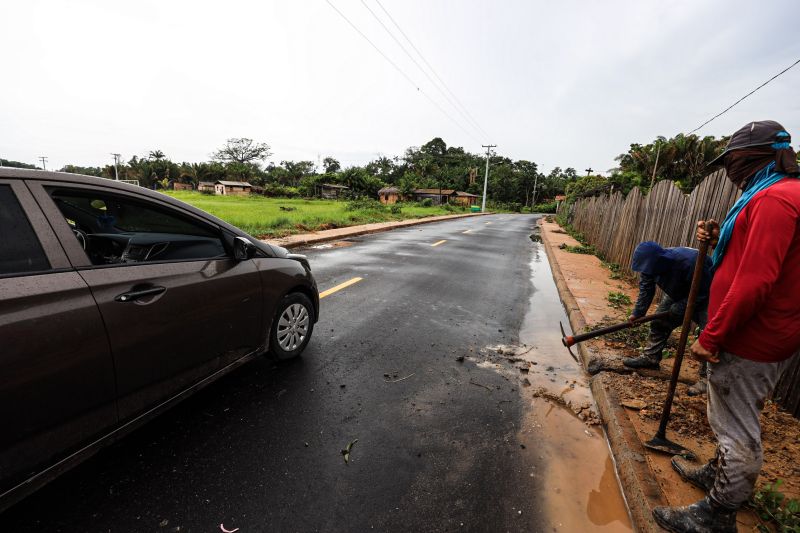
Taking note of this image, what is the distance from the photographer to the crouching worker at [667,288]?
3.16m

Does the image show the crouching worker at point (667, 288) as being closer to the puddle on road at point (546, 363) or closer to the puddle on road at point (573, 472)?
the puddle on road at point (546, 363)

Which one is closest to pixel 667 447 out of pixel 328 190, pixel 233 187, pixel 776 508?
pixel 776 508

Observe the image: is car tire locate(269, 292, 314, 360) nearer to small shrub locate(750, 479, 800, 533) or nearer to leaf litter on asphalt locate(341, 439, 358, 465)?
leaf litter on asphalt locate(341, 439, 358, 465)

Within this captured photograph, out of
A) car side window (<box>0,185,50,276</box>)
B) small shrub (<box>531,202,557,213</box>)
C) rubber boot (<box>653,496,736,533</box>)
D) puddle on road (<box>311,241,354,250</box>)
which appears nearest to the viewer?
car side window (<box>0,185,50,276</box>)

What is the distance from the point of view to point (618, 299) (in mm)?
6016

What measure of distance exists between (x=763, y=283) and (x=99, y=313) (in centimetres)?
308

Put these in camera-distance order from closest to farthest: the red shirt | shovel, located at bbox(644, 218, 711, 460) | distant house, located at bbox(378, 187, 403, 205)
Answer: the red shirt
shovel, located at bbox(644, 218, 711, 460)
distant house, located at bbox(378, 187, 403, 205)

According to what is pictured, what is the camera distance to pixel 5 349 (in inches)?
58.4

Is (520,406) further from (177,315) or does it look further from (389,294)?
(389,294)

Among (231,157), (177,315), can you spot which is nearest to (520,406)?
(177,315)

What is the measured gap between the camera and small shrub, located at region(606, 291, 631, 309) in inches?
226

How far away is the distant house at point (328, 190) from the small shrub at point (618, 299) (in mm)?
60655

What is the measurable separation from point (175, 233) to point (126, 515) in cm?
199

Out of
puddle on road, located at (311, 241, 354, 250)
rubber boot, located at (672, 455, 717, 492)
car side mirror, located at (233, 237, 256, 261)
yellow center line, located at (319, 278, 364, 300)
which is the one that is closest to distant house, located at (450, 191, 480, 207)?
puddle on road, located at (311, 241, 354, 250)
